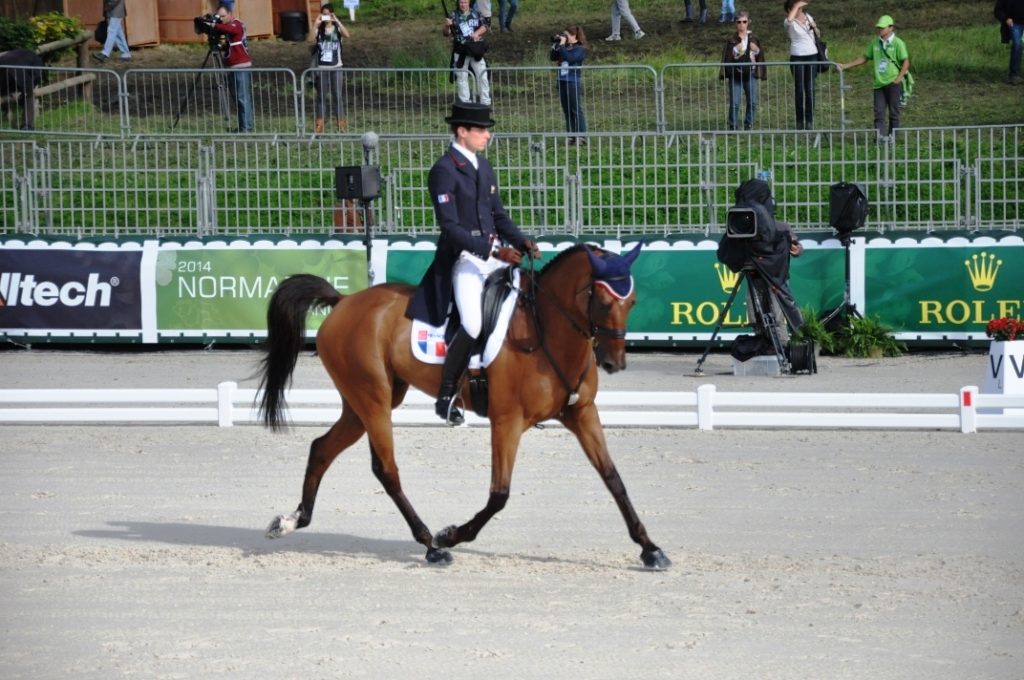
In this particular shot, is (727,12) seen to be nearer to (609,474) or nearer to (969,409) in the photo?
(969,409)

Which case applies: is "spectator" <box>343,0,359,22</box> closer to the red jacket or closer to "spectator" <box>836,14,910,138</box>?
the red jacket

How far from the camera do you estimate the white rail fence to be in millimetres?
13609

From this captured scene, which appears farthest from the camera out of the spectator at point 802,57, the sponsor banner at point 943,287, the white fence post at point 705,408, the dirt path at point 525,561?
the spectator at point 802,57

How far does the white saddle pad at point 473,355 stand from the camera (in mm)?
9539

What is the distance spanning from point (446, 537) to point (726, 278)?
9189 mm

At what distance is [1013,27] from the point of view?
2595 cm

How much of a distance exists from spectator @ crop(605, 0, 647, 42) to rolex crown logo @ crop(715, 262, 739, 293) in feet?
39.0

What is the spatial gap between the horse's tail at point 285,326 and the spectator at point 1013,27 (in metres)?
18.1

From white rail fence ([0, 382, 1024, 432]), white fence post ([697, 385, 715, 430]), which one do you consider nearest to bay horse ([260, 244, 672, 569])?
white rail fence ([0, 382, 1024, 432])

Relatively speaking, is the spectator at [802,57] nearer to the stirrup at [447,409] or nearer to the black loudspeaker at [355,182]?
the black loudspeaker at [355,182]

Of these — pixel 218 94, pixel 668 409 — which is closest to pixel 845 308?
pixel 668 409

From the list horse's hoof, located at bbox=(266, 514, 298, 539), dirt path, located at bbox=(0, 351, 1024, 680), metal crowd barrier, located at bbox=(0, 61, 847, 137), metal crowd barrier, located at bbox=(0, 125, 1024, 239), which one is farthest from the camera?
metal crowd barrier, located at bbox=(0, 61, 847, 137)

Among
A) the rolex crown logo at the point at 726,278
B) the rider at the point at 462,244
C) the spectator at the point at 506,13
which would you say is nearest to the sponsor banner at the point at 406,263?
the rolex crown logo at the point at 726,278

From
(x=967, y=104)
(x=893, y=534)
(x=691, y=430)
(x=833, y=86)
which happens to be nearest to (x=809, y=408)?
(x=691, y=430)
